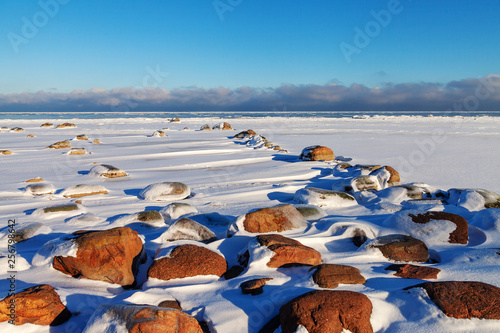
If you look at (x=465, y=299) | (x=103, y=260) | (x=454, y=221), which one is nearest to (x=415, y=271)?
(x=465, y=299)

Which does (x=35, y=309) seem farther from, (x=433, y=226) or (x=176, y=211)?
(x=433, y=226)

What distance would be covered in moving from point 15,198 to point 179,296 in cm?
387

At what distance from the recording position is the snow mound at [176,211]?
3.97 m

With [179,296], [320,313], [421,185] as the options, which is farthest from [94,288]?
[421,185]

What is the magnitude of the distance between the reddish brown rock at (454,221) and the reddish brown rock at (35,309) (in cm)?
320

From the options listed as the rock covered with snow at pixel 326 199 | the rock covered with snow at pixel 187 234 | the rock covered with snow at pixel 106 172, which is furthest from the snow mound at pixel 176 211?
the rock covered with snow at pixel 106 172

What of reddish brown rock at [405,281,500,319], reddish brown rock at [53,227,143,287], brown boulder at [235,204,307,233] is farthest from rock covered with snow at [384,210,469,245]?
reddish brown rock at [53,227,143,287]

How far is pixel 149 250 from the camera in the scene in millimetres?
3092

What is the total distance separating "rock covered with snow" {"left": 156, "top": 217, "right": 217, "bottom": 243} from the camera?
10.6 ft

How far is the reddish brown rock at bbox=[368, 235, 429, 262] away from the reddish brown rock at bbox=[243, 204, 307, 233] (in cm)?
91

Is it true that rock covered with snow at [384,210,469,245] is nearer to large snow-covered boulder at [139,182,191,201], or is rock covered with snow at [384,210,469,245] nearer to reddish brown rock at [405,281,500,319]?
reddish brown rock at [405,281,500,319]

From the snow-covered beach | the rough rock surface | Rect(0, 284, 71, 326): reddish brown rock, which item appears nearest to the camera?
the rough rock surface

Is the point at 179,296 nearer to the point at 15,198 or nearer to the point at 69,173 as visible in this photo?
the point at 15,198

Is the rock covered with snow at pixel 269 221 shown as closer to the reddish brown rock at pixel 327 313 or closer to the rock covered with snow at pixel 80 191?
the reddish brown rock at pixel 327 313
